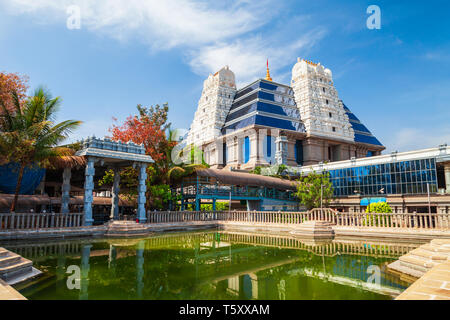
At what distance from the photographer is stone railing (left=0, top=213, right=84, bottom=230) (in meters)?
13.3

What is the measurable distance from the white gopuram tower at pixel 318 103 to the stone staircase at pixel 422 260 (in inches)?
1567

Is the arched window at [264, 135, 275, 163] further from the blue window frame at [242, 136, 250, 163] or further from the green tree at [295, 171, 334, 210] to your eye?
the green tree at [295, 171, 334, 210]

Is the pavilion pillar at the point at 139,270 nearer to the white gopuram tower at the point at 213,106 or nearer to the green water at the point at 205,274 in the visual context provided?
the green water at the point at 205,274

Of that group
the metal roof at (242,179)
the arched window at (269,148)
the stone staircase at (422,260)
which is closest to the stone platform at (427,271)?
the stone staircase at (422,260)

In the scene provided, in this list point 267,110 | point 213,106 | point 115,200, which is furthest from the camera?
point 213,106

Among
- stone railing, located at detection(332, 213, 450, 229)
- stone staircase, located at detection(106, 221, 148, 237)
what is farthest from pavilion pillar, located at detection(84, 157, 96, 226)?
stone railing, located at detection(332, 213, 450, 229)

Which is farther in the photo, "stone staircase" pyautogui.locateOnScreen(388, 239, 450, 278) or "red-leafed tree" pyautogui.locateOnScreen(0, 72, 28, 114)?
"red-leafed tree" pyautogui.locateOnScreen(0, 72, 28, 114)

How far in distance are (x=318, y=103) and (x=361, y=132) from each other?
36.6 ft

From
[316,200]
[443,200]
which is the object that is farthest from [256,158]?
[443,200]

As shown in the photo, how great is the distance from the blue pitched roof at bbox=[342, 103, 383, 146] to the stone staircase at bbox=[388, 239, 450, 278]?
4811cm

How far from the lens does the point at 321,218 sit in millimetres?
17656

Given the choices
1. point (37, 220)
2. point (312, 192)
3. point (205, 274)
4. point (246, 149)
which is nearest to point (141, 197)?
point (37, 220)

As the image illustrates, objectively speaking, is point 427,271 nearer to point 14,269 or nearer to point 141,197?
point 14,269

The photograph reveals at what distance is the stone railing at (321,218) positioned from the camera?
48.1 feet
